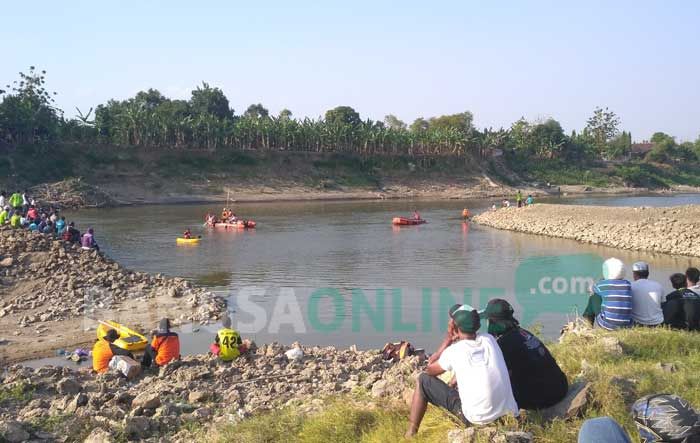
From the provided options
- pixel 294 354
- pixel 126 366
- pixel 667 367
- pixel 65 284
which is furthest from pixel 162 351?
pixel 65 284

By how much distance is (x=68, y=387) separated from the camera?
10.2 metres

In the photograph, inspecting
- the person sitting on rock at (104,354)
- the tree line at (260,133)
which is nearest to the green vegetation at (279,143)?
the tree line at (260,133)

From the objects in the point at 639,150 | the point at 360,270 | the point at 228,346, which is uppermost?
the point at 639,150

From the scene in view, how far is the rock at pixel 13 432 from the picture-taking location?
25.4ft

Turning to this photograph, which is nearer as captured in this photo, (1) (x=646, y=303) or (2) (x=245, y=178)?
(1) (x=646, y=303)

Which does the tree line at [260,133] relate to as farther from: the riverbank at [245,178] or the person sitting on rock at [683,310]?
the person sitting on rock at [683,310]

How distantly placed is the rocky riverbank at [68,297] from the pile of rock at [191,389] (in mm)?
3685

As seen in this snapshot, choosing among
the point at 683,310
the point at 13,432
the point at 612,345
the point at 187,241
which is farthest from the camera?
the point at 187,241

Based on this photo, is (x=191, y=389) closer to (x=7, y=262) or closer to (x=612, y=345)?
(x=612, y=345)

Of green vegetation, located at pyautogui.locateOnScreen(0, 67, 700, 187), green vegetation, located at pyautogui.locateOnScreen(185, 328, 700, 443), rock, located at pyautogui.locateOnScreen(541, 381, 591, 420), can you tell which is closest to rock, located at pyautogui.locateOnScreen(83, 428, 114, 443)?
green vegetation, located at pyautogui.locateOnScreen(185, 328, 700, 443)

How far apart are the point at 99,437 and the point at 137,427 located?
1.53 feet

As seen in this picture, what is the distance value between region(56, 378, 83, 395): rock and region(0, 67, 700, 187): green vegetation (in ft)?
202

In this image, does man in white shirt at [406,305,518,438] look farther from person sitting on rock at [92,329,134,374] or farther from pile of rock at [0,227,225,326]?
pile of rock at [0,227,225,326]

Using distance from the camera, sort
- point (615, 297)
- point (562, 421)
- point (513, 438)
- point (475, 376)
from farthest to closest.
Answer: point (615, 297)
point (562, 421)
point (475, 376)
point (513, 438)
